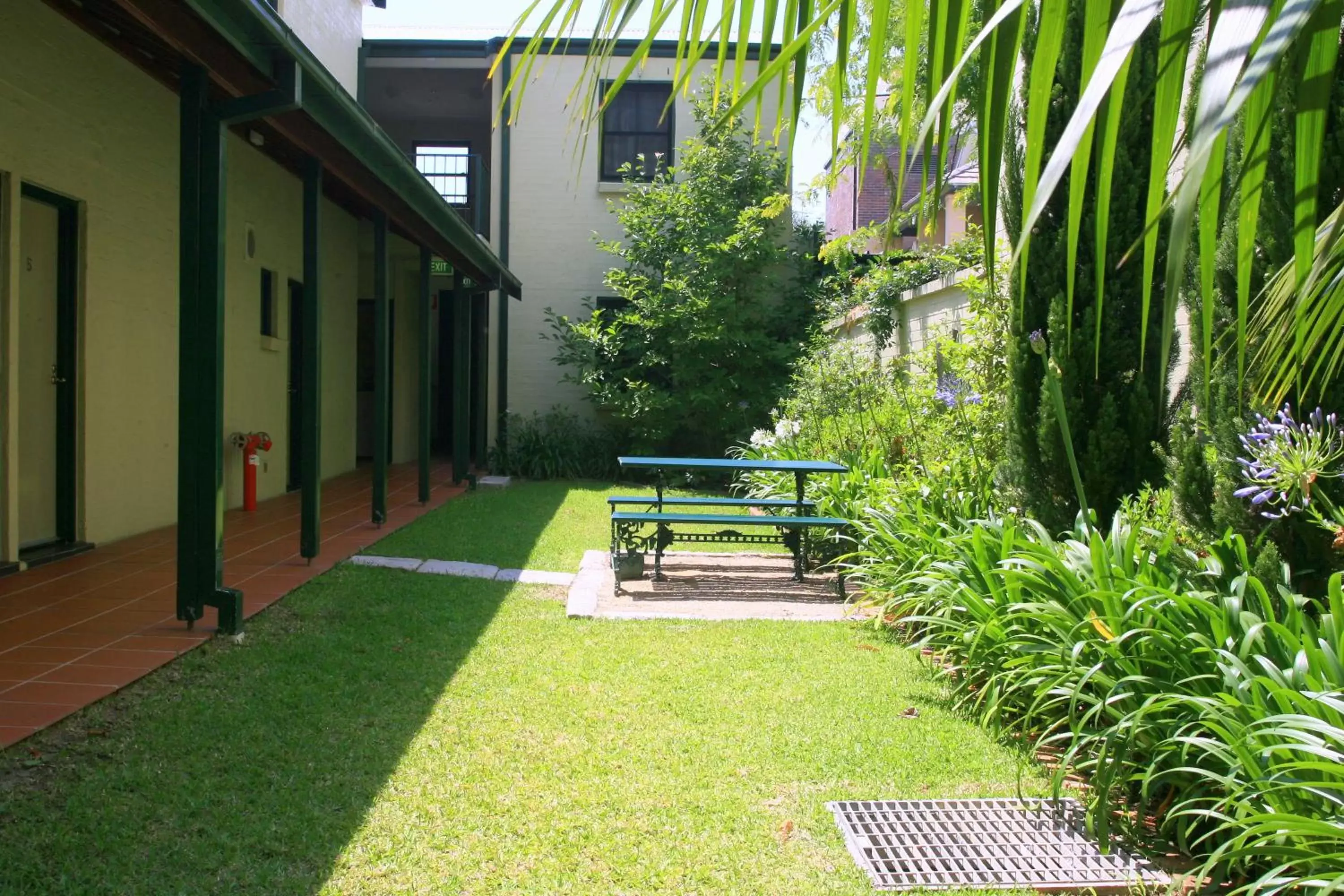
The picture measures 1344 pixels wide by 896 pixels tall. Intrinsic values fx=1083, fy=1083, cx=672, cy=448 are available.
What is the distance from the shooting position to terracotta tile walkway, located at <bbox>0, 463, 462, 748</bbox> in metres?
4.20

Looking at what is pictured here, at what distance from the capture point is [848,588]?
7.55 meters

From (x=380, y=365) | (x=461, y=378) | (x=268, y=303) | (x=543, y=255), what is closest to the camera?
(x=380, y=365)

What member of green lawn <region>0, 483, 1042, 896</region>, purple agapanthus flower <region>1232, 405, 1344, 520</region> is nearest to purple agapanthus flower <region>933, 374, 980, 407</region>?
green lawn <region>0, 483, 1042, 896</region>

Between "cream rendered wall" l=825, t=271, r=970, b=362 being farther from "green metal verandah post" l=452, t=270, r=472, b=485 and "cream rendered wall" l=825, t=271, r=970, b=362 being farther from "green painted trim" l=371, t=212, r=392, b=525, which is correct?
"green metal verandah post" l=452, t=270, r=472, b=485

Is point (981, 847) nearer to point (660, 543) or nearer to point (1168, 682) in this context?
point (1168, 682)

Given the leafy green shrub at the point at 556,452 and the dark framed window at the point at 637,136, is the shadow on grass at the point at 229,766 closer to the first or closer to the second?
the leafy green shrub at the point at 556,452

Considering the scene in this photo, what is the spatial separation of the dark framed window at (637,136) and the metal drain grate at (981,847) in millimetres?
13577

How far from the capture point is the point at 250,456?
9.55 m

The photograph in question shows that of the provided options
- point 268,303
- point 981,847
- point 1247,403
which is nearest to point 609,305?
point 268,303

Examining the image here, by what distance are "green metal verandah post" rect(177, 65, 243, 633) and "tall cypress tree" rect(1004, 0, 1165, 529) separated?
12.4ft

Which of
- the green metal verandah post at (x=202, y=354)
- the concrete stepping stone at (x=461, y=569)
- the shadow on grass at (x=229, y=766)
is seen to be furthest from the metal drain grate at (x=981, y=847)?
the concrete stepping stone at (x=461, y=569)

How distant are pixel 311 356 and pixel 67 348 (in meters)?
1.68

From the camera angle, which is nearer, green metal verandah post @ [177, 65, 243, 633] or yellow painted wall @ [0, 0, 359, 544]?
green metal verandah post @ [177, 65, 243, 633]

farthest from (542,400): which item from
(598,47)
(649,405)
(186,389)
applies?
(598,47)
